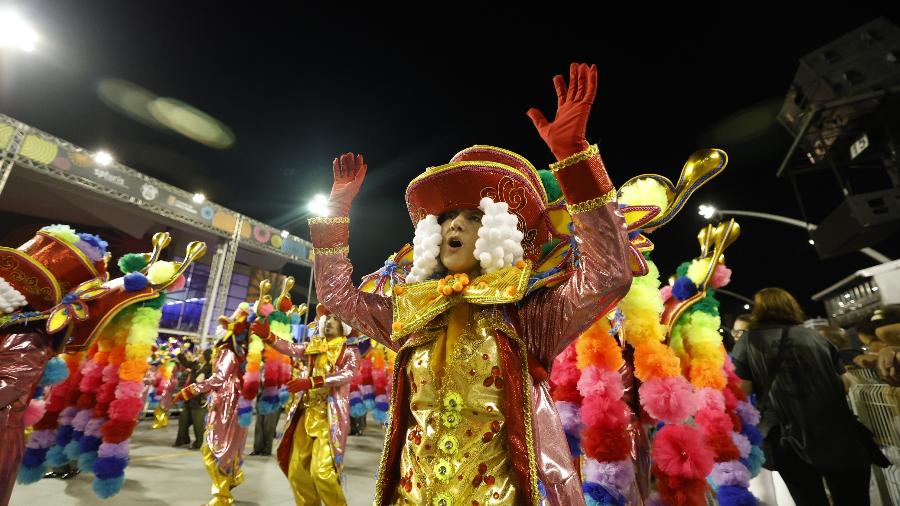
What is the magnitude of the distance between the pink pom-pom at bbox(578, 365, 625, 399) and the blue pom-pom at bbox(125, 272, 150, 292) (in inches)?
158

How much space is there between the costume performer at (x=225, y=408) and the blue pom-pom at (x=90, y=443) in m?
0.77

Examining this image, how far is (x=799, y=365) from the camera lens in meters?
3.07

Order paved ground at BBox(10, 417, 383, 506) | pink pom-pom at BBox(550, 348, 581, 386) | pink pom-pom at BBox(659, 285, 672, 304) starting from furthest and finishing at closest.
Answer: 1. paved ground at BBox(10, 417, 383, 506)
2. pink pom-pom at BBox(659, 285, 672, 304)
3. pink pom-pom at BBox(550, 348, 581, 386)

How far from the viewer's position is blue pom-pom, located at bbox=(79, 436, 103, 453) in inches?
174

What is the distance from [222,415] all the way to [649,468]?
4562mm

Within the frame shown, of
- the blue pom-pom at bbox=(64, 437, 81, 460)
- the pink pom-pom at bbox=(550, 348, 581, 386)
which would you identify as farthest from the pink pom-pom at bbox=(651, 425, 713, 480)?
the blue pom-pom at bbox=(64, 437, 81, 460)

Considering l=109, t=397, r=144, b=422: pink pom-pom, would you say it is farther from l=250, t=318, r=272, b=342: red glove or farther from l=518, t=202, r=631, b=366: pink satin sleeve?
l=518, t=202, r=631, b=366: pink satin sleeve

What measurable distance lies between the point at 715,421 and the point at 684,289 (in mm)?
1019

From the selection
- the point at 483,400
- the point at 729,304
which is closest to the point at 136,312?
the point at 483,400

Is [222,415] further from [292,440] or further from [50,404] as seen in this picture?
[50,404]

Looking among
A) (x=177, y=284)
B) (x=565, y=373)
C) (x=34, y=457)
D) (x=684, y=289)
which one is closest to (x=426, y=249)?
(x=565, y=373)

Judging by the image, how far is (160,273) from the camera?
4227mm

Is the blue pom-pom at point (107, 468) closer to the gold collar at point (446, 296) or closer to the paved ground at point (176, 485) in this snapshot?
the paved ground at point (176, 485)

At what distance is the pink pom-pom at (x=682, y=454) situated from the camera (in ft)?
7.93
